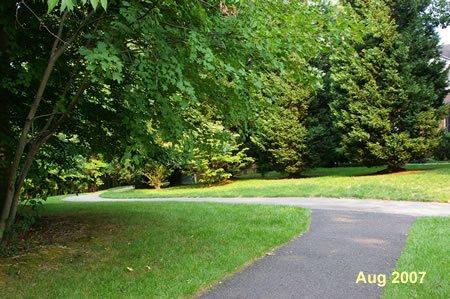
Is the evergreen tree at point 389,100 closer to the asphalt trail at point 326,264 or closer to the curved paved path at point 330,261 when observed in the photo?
the curved paved path at point 330,261

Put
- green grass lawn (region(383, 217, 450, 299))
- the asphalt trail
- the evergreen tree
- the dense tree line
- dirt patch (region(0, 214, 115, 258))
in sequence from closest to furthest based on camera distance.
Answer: green grass lawn (region(383, 217, 450, 299)), the asphalt trail, the dense tree line, dirt patch (region(0, 214, 115, 258)), the evergreen tree

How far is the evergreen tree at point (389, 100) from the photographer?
1507 cm

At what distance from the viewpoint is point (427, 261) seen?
409cm

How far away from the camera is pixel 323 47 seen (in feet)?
14.4

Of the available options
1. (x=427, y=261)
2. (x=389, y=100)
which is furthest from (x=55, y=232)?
(x=389, y=100)

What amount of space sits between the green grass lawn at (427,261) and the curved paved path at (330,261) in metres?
0.15

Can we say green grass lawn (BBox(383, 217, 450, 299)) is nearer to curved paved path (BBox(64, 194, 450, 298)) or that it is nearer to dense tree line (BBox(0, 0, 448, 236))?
curved paved path (BBox(64, 194, 450, 298))

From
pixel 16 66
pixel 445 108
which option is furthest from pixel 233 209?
pixel 445 108

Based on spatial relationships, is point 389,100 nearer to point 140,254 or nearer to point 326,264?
point 326,264

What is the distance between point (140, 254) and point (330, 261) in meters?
2.66

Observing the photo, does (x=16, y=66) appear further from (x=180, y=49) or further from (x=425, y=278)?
(x=425, y=278)

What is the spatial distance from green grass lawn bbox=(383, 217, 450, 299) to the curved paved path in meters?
0.15

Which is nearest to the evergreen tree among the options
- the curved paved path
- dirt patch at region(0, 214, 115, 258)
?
the curved paved path

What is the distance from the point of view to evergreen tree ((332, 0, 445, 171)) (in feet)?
49.4
